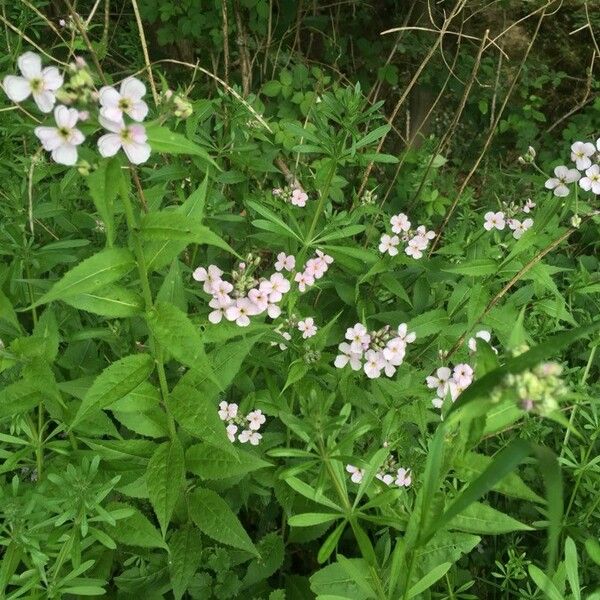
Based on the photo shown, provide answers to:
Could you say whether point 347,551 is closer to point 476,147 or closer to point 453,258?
point 453,258

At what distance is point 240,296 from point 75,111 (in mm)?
1121

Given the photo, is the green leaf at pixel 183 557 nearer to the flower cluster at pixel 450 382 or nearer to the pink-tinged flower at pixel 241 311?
the pink-tinged flower at pixel 241 311

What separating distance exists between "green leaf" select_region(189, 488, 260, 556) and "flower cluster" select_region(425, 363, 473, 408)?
3.11 ft

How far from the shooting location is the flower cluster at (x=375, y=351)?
2883 mm

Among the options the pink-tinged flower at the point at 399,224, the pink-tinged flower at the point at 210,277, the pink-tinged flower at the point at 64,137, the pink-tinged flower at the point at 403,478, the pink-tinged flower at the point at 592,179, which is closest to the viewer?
the pink-tinged flower at the point at 64,137

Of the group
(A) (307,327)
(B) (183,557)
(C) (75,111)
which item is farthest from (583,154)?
(B) (183,557)

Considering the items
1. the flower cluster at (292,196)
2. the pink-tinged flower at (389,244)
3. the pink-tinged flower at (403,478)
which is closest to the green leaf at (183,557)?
the pink-tinged flower at (403,478)

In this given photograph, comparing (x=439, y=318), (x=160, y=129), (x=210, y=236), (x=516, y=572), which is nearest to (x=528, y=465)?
(x=516, y=572)

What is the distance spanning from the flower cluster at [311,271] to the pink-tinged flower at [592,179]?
125cm

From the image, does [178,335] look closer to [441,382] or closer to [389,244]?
[441,382]

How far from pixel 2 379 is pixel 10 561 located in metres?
0.88

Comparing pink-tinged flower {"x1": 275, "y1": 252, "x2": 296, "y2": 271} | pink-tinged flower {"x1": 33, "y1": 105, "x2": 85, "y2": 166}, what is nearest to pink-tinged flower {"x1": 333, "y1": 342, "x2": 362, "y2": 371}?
pink-tinged flower {"x1": 275, "y1": 252, "x2": 296, "y2": 271}

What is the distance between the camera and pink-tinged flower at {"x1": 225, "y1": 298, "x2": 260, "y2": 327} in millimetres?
2621

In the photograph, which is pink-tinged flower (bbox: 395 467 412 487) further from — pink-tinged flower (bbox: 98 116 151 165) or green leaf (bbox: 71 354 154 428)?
pink-tinged flower (bbox: 98 116 151 165)
